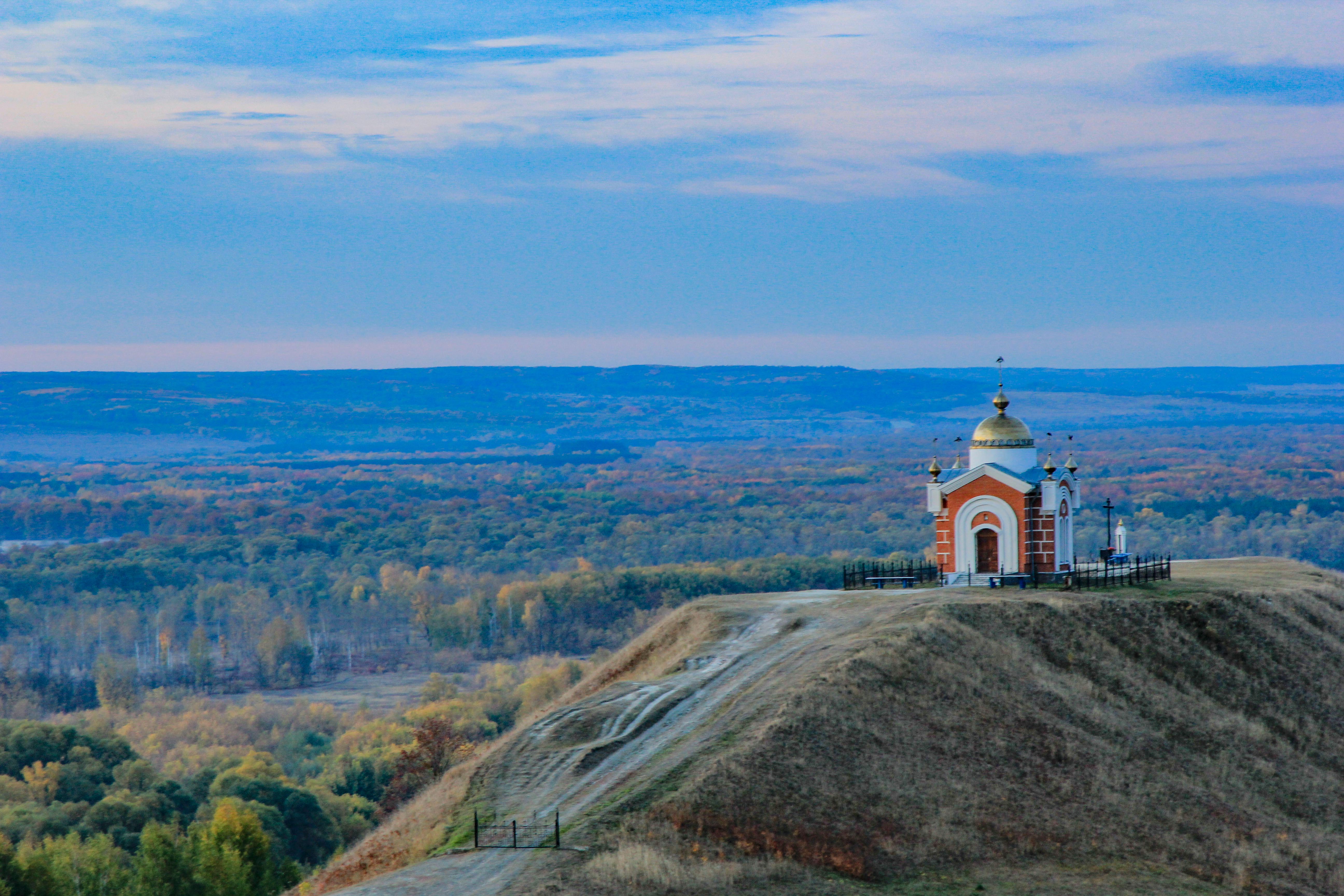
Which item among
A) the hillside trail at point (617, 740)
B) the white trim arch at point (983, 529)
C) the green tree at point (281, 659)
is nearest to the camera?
the hillside trail at point (617, 740)

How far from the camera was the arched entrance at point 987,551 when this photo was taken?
49406 mm

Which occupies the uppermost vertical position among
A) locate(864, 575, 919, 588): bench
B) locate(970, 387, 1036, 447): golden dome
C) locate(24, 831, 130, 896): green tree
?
locate(970, 387, 1036, 447): golden dome

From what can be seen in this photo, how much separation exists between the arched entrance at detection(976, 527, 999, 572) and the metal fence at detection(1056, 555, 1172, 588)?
2.72 metres

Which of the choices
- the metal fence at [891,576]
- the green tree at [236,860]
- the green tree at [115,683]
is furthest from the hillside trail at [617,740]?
the green tree at [115,683]

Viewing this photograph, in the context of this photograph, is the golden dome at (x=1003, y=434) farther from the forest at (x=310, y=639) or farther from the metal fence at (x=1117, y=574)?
the forest at (x=310, y=639)

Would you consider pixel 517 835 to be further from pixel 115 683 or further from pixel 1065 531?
pixel 115 683

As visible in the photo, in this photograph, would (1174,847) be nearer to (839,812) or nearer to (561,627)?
(839,812)

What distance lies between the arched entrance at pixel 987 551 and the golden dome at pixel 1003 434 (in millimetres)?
3141

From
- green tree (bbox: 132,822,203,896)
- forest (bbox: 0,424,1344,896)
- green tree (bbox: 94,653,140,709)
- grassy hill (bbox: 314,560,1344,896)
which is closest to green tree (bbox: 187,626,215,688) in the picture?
forest (bbox: 0,424,1344,896)

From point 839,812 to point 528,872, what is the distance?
23.2 ft

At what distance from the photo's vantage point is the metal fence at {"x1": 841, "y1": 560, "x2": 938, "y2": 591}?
50469 millimetres

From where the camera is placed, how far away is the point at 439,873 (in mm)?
27219

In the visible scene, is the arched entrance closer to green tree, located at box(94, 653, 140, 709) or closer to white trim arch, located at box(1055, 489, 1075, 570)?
white trim arch, located at box(1055, 489, 1075, 570)

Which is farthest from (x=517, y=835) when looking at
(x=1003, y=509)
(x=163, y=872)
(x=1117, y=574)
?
A: (x=1117, y=574)
